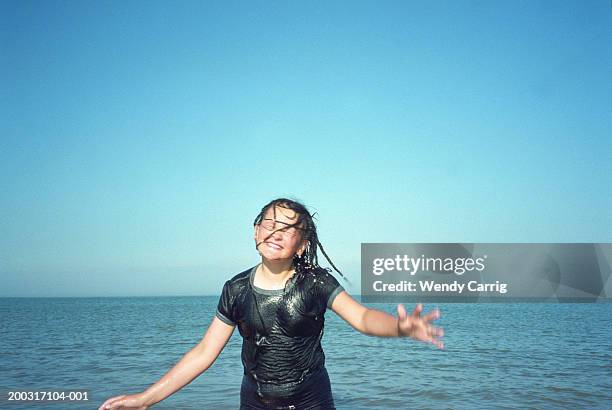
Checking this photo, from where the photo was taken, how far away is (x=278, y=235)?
11.8ft

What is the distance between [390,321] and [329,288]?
21.4 inches

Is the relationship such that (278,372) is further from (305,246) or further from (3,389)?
(3,389)

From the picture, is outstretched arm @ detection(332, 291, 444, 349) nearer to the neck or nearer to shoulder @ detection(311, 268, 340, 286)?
shoulder @ detection(311, 268, 340, 286)

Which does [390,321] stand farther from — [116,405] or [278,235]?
[116,405]

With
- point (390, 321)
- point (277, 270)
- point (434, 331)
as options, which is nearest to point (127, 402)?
point (277, 270)

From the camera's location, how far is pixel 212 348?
12.4 ft

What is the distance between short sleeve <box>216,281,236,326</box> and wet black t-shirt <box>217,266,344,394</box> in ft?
0.25

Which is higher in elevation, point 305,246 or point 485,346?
point 305,246

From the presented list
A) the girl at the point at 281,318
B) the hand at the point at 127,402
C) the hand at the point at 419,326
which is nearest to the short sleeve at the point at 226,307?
the girl at the point at 281,318

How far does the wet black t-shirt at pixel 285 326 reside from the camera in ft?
11.5

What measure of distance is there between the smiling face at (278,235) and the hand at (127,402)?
1151 mm

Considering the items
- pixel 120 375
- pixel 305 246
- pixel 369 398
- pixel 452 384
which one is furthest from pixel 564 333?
pixel 305 246

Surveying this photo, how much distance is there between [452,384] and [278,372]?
9481 millimetres

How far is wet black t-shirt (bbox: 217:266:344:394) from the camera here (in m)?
3.51
